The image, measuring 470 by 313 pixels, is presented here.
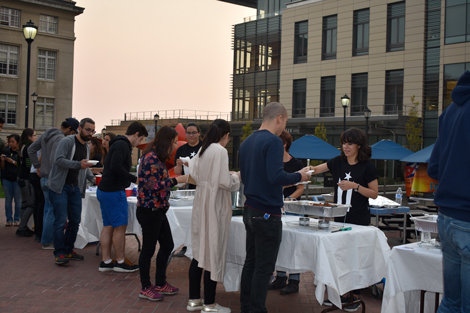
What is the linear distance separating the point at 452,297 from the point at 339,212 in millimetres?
1595

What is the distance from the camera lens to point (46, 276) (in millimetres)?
6250

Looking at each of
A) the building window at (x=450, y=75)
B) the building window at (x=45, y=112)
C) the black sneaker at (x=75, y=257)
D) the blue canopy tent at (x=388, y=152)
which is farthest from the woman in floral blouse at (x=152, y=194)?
the building window at (x=45, y=112)

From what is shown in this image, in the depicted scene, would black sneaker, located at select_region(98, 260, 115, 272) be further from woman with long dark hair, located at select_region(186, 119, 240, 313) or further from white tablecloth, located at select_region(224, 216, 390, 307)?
white tablecloth, located at select_region(224, 216, 390, 307)

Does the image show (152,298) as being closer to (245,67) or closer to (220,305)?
(220,305)

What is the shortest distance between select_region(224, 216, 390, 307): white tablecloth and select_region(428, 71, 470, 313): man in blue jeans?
1.28 metres

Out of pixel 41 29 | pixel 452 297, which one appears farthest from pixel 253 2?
pixel 452 297

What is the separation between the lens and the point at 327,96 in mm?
35156

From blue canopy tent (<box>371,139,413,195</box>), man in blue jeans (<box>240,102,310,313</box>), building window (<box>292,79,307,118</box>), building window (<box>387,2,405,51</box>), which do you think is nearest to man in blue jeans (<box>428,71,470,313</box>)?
man in blue jeans (<box>240,102,310,313</box>)

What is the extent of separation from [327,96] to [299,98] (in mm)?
2706

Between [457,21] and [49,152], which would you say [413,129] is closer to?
[457,21]

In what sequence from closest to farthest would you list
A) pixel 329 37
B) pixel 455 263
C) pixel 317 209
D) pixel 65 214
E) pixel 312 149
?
pixel 455 263, pixel 317 209, pixel 65 214, pixel 312 149, pixel 329 37

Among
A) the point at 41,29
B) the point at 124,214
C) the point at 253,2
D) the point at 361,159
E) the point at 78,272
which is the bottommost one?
the point at 78,272

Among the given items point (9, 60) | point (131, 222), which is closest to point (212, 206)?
point (131, 222)

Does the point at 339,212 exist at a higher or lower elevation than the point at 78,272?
higher
